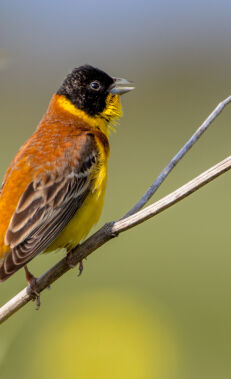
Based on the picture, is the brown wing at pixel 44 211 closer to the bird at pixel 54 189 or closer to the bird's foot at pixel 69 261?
the bird at pixel 54 189

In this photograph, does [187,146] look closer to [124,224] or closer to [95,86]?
[124,224]

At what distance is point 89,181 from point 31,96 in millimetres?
12249

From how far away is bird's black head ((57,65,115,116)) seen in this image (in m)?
5.07

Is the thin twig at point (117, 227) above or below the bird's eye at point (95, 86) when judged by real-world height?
below

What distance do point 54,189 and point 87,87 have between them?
1.08m

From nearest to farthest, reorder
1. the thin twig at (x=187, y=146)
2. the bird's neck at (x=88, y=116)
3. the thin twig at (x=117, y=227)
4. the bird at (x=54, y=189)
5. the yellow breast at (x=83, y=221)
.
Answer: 1. the thin twig at (x=117, y=227)
2. the thin twig at (x=187, y=146)
3. the bird at (x=54, y=189)
4. the yellow breast at (x=83, y=221)
5. the bird's neck at (x=88, y=116)

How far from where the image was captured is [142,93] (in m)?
17.0

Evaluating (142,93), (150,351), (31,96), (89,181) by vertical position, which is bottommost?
(150,351)

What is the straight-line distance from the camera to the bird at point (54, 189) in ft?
13.4

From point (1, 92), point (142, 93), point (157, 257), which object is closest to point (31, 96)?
point (1, 92)

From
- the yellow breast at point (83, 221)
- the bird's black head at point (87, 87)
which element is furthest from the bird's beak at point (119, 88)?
the yellow breast at point (83, 221)

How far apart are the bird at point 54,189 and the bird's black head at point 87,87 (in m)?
0.09

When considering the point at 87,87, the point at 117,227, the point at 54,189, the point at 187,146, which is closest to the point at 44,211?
the point at 54,189

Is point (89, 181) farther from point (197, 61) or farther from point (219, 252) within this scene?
point (197, 61)
